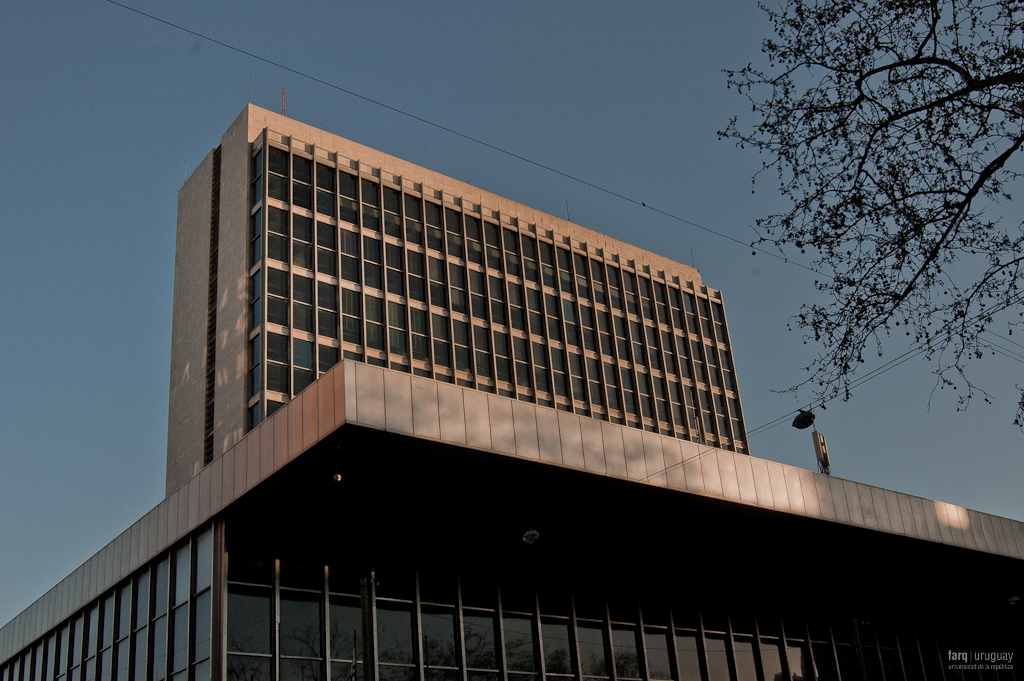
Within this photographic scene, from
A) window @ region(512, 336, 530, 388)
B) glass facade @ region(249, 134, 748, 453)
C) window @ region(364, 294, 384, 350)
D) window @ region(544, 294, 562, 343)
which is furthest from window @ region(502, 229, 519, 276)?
window @ region(364, 294, 384, 350)

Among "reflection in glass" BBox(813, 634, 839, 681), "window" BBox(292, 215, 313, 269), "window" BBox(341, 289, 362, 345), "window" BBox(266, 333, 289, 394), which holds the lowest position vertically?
"reflection in glass" BBox(813, 634, 839, 681)

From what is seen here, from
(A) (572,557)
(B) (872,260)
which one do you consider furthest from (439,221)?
(B) (872,260)

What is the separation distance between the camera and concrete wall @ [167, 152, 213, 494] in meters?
50.3

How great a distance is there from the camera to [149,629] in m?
23.8

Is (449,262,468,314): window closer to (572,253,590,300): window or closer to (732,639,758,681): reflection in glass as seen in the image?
(572,253,590,300): window

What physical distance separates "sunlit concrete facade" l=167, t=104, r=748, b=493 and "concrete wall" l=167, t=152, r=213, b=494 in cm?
13

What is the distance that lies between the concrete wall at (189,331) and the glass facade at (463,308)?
5036 millimetres

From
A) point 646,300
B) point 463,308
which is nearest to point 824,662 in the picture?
point 463,308

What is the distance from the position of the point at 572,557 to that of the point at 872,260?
17.1 meters

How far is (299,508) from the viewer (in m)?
21.9

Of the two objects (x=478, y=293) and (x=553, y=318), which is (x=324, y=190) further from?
(x=553, y=318)

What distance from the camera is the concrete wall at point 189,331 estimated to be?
5035cm

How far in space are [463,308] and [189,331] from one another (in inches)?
566

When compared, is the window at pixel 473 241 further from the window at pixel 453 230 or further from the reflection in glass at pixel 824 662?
the reflection in glass at pixel 824 662
